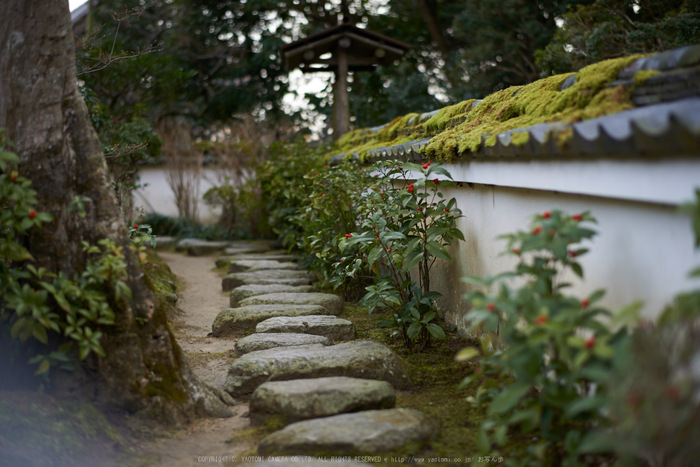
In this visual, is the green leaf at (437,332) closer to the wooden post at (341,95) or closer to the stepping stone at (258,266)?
the stepping stone at (258,266)

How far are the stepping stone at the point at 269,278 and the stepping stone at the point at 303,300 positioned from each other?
34.0 inches

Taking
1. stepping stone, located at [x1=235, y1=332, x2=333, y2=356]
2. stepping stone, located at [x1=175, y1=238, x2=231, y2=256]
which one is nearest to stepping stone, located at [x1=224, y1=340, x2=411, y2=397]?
stepping stone, located at [x1=235, y1=332, x2=333, y2=356]

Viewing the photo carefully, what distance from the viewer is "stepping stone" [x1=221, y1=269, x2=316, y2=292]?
236 inches

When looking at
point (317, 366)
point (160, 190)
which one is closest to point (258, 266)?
point (317, 366)

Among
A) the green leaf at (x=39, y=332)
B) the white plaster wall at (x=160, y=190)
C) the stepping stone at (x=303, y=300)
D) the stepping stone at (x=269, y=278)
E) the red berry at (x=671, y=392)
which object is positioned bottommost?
the stepping stone at (x=303, y=300)

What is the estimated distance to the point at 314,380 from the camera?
113 inches

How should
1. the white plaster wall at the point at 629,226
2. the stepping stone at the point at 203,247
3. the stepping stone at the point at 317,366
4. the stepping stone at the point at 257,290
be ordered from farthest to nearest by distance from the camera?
the stepping stone at the point at 203,247 → the stepping stone at the point at 257,290 → the stepping stone at the point at 317,366 → the white plaster wall at the point at 629,226

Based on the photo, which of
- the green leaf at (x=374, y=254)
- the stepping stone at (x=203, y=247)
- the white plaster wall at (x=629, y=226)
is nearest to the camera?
the white plaster wall at (x=629, y=226)

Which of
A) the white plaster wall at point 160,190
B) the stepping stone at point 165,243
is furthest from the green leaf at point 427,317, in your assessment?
the white plaster wall at point 160,190

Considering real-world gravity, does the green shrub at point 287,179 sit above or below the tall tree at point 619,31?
below

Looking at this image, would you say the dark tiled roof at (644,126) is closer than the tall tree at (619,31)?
Yes

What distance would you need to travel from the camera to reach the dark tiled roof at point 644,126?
1.65 metres

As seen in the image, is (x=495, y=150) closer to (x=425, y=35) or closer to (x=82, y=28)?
(x=425, y=35)

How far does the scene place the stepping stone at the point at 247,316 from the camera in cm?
456
